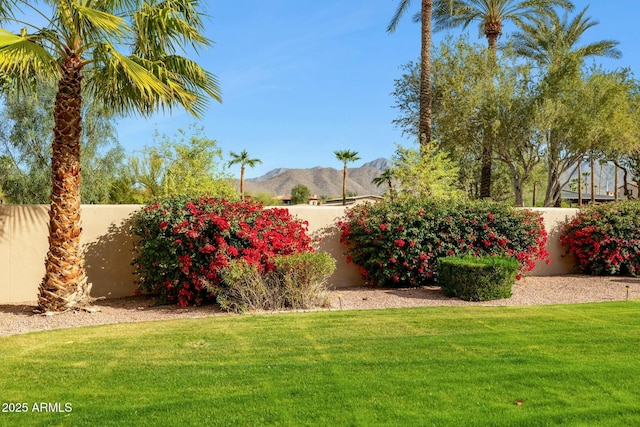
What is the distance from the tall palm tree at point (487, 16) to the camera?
22641 millimetres

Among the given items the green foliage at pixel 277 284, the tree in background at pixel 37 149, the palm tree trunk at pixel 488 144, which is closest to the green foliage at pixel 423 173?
the palm tree trunk at pixel 488 144

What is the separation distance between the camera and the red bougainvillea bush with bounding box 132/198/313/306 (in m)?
8.87

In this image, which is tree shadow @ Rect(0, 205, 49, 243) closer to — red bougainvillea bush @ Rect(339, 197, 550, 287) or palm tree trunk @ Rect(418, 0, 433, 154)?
red bougainvillea bush @ Rect(339, 197, 550, 287)

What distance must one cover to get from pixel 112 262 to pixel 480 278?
7078mm

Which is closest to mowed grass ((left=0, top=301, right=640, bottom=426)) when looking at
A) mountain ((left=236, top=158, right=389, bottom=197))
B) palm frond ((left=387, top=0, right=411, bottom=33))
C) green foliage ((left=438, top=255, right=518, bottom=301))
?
green foliage ((left=438, top=255, right=518, bottom=301))

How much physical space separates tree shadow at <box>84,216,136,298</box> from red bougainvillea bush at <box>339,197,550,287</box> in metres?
4.60

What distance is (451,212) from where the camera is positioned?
11.6 metres

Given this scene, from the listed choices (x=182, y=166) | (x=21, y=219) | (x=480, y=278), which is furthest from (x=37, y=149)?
(x=480, y=278)

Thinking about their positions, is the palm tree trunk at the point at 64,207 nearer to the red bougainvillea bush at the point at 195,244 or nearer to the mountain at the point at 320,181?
the red bougainvillea bush at the point at 195,244

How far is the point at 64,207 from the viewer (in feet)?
27.3

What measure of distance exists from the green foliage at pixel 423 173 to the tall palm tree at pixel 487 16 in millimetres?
5694

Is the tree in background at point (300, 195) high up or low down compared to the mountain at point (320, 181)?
down

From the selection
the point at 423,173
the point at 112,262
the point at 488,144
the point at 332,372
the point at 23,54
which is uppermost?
the point at 488,144

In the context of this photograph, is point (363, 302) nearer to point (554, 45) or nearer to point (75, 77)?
point (75, 77)
